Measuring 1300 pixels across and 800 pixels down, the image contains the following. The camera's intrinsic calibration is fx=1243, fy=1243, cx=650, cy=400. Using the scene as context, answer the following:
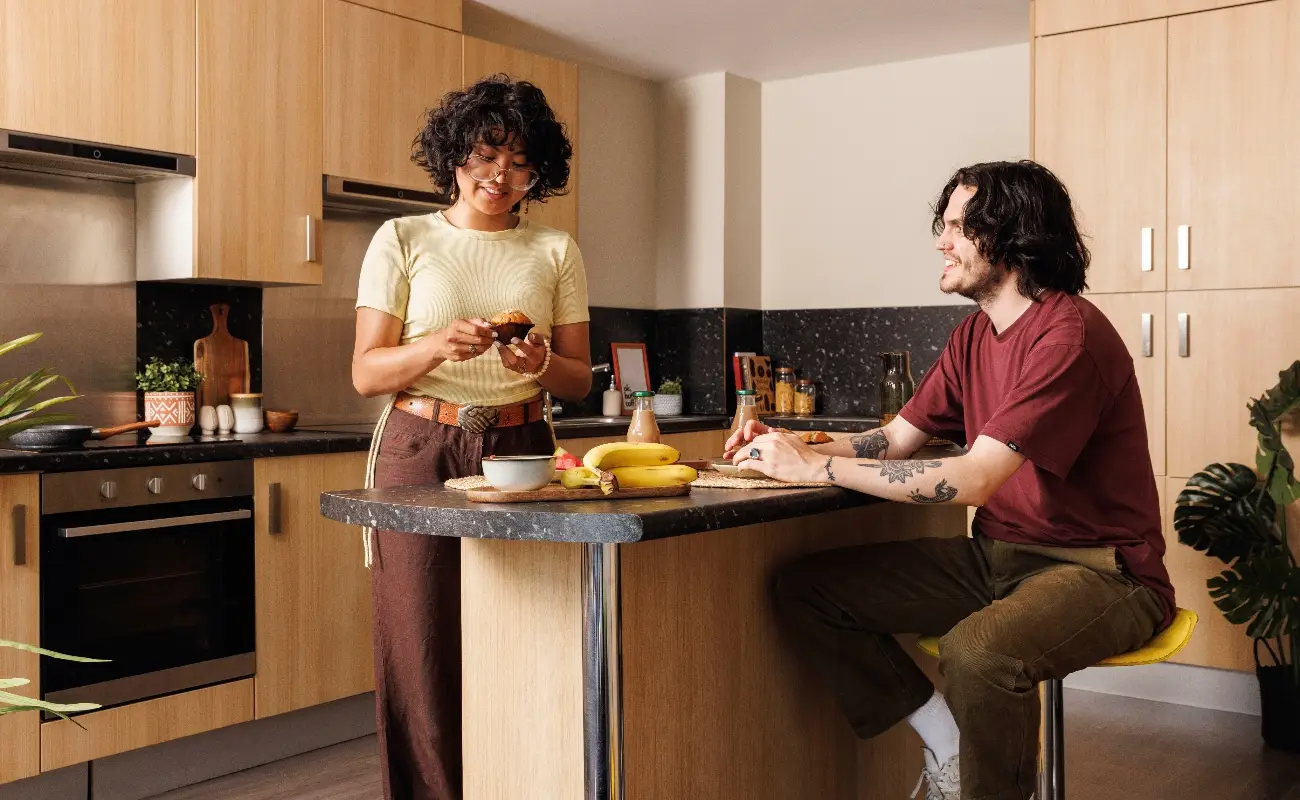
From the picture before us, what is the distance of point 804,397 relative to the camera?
216 inches

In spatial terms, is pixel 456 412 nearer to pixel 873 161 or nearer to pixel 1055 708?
pixel 1055 708

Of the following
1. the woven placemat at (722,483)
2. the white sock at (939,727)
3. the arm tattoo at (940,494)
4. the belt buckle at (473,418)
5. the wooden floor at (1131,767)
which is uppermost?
the belt buckle at (473,418)

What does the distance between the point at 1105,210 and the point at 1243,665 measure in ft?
5.06

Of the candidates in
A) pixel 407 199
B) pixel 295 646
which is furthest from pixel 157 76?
pixel 295 646


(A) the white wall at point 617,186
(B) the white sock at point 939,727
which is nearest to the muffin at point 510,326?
(B) the white sock at point 939,727

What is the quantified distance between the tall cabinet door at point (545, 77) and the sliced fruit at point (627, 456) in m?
2.53

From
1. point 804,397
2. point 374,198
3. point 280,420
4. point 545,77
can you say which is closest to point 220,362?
point 280,420

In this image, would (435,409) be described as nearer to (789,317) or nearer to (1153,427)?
(1153,427)

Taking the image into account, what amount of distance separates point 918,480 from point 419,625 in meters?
0.96

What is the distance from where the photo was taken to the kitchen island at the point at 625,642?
1.80 metres

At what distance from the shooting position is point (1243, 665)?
397 centimetres

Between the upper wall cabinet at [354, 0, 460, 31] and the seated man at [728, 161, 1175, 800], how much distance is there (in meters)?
2.28

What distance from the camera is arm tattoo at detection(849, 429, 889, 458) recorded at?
2586mm

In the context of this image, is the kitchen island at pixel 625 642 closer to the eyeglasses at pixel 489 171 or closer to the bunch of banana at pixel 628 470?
the bunch of banana at pixel 628 470
